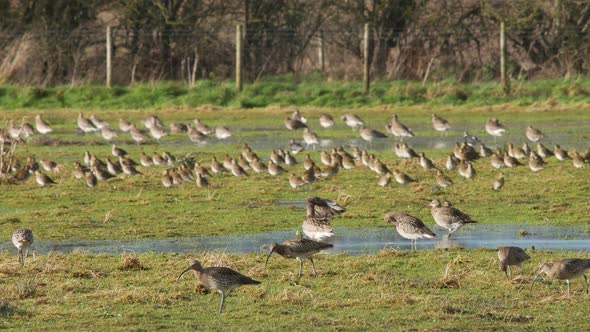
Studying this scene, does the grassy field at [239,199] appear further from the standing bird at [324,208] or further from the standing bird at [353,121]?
the standing bird at [353,121]

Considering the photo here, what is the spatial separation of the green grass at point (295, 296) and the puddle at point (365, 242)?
0.93 m

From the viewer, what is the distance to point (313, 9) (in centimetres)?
4750

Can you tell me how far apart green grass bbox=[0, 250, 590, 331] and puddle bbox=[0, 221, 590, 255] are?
0.93 meters

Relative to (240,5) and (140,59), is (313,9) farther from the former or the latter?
(140,59)

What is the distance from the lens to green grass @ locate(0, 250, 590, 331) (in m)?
11.6

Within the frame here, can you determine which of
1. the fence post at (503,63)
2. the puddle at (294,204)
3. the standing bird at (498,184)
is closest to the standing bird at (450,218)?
the puddle at (294,204)

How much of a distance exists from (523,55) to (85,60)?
15952 mm

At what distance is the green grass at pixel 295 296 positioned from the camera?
11.6 m

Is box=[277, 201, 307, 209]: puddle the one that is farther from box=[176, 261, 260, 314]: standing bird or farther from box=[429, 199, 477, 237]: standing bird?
box=[176, 261, 260, 314]: standing bird

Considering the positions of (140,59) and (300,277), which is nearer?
(300,277)

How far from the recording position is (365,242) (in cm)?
1723

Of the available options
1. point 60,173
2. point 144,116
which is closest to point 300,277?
point 60,173

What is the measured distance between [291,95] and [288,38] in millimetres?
5071

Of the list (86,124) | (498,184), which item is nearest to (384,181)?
(498,184)
